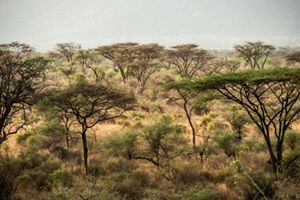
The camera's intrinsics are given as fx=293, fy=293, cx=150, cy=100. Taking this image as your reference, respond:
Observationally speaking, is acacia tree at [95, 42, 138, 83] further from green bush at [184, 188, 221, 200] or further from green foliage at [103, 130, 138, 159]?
green bush at [184, 188, 221, 200]

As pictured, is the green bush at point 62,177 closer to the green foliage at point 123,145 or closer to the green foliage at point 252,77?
the green foliage at point 123,145

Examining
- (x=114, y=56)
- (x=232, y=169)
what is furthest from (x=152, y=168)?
(x=114, y=56)

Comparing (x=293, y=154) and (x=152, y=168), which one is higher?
(x=293, y=154)

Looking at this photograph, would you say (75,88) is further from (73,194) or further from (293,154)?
(293,154)

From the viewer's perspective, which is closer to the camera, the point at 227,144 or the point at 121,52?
the point at 227,144

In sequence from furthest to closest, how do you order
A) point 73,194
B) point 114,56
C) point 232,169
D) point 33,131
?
point 114,56
point 33,131
point 232,169
point 73,194

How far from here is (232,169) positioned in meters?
11.6

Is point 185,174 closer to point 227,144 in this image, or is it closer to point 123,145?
point 227,144

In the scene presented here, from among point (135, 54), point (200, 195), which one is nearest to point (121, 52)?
point (135, 54)

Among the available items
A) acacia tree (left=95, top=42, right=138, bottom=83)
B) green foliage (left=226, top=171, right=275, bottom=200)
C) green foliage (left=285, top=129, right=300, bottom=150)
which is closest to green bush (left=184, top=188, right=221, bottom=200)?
green foliage (left=226, top=171, right=275, bottom=200)

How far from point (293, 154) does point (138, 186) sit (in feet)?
19.0

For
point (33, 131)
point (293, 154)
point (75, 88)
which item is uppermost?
point (75, 88)

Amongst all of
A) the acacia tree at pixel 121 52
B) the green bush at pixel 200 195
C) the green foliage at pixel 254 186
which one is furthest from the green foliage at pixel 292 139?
the acacia tree at pixel 121 52

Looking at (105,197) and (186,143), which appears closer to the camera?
(105,197)
